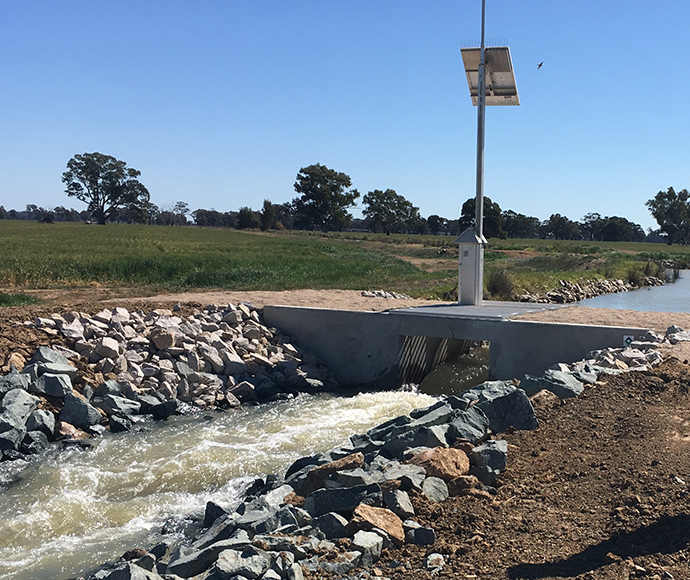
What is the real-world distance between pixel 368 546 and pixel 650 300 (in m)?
28.3

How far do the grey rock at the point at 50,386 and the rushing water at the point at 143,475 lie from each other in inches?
46.9

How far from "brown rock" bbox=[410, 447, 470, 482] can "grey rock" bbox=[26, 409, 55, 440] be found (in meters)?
6.62

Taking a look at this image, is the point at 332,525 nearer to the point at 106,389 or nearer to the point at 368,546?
the point at 368,546

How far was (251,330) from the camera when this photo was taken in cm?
1499

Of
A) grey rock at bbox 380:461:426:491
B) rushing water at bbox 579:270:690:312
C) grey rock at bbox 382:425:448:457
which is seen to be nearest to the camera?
grey rock at bbox 380:461:426:491

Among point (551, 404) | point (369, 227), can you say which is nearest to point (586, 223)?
point (369, 227)

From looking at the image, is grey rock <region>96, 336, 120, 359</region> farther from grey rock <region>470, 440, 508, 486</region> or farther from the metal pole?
grey rock <region>470, 440, 508, 486</region>

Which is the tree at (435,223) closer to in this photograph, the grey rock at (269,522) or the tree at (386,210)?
the tree at (386,210)

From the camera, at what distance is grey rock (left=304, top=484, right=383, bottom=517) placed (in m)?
5.63

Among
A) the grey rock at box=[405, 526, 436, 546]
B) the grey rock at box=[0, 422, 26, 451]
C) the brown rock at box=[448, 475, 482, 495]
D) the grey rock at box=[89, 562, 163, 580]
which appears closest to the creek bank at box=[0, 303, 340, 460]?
the grey rock at box=[0, 422, 26, 451]

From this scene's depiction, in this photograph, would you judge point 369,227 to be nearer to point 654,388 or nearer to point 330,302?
point 330,302

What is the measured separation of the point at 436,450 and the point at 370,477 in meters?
0.74

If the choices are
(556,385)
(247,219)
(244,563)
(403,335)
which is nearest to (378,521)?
(244,563)

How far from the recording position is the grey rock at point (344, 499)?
5.63m
